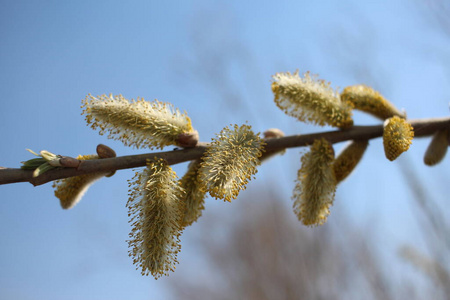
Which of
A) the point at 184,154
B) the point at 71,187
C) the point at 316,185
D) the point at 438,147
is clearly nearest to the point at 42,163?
the point at 71,187

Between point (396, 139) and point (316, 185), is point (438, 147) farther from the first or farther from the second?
point (316, 185)

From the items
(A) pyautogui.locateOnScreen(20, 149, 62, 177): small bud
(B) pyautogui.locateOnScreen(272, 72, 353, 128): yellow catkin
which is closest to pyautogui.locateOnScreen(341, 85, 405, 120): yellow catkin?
(B) pyautogui.locateOnScreen(272, 72, 353, 128): yellow catkin

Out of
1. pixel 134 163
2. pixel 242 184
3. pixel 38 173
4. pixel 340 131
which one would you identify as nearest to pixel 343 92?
pixel 340 131

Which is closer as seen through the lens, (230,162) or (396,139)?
(230,162)

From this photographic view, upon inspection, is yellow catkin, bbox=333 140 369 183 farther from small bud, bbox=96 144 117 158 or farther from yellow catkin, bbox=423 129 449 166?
small bud, bbox=96 144 117 158

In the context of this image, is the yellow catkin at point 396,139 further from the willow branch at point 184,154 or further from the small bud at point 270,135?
the small bud at point 270,135

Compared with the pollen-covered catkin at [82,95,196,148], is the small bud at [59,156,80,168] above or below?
below

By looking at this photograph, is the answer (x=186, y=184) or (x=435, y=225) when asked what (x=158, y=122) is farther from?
(x=435, y=225)
